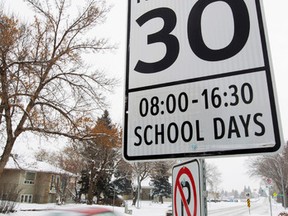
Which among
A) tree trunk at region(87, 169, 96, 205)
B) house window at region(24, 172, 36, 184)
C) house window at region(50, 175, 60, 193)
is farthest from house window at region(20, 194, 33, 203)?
tree trunk at region(87, 169, 96, 205)

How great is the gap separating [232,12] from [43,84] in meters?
12.6

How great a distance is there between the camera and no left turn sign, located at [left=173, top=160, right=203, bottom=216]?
134 centimetres

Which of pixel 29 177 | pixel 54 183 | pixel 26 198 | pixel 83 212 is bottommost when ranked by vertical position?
pixel 26 198

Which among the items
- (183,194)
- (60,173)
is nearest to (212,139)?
(183,194)

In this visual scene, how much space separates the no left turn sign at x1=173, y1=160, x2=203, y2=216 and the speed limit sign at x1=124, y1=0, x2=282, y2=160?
6.0 inches

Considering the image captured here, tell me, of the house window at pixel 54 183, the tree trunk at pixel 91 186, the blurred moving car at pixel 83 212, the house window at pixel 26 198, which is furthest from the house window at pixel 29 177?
the blurred moving car at pixel 83 212

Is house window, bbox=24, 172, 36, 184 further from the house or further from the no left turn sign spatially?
the no left turn sign

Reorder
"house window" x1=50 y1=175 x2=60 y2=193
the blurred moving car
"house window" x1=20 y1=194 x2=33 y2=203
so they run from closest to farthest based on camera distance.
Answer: the blurred moving car → "house window" x1=20 y1=194 x2=33 y2=203 → "house window" x1=50 y1=175 x2=60 y2=193

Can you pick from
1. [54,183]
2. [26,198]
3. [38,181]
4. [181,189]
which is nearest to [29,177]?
[38,181]

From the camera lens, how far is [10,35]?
10008 millimetres

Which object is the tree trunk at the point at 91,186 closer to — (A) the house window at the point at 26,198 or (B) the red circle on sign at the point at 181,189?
(A) the house window at the point at 26,198

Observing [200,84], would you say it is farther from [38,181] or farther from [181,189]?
[38,181]

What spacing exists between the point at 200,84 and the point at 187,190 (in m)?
0.58

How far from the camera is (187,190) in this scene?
1.42m
